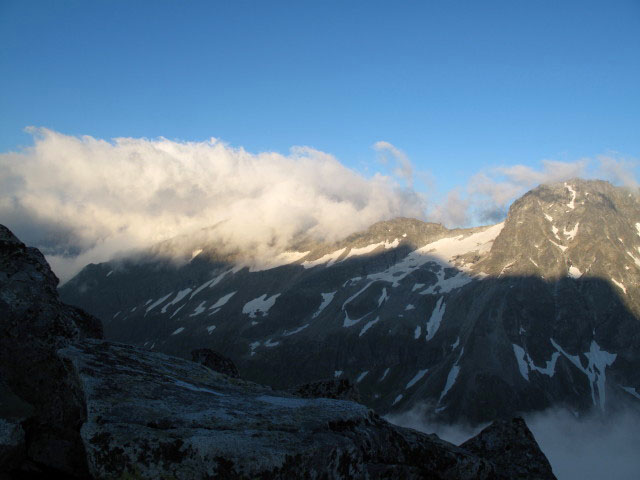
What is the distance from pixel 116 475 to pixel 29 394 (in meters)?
6.57

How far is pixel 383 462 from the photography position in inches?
438

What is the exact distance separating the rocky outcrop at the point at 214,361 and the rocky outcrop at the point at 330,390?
627cm

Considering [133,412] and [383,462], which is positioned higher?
[133,412]

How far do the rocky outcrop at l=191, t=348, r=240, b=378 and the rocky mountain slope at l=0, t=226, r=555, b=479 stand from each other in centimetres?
866

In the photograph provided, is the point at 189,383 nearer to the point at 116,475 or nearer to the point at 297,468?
the point at 116,475

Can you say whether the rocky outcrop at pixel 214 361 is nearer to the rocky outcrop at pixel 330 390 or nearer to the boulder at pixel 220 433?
the rocky outcrop at pixel 330 390

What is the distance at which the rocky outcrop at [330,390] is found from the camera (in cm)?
1728

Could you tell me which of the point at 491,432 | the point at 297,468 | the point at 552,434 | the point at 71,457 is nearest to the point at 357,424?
the point at 297,468

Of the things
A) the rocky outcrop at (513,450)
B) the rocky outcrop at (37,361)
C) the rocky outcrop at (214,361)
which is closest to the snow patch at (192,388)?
the rocky outcrop at (37,361)

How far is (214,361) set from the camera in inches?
924

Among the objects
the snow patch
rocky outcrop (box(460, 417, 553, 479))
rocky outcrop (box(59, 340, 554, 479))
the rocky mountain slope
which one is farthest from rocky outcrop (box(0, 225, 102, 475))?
rocky outcrop (box(460, 417, 553, 479))

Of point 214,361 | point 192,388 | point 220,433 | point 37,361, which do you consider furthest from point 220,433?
point 214,361

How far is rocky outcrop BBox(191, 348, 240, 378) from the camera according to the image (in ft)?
76.0

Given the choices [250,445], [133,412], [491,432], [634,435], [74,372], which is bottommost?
[634,435]
